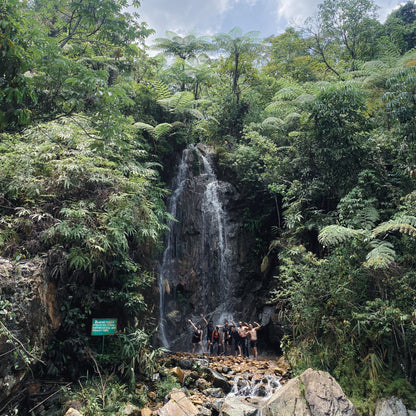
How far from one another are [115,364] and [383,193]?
25.2ft

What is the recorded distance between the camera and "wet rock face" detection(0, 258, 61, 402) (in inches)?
163

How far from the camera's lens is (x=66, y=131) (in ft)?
25.9

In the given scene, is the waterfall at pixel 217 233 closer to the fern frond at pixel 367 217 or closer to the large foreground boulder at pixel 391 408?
the fern frond at pixel 367 217

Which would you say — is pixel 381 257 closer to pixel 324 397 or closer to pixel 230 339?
pixel 324 397

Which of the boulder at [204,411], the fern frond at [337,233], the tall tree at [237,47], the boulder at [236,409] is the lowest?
the boulder at [204,411]

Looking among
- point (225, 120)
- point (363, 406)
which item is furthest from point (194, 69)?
point (363, 406)

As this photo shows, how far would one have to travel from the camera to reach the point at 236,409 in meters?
5.54

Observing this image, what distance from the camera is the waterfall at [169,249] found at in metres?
10.5

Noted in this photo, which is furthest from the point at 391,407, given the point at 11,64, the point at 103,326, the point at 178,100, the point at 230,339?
the point at 178,100

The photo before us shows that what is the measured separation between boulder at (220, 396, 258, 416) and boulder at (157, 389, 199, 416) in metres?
0.54

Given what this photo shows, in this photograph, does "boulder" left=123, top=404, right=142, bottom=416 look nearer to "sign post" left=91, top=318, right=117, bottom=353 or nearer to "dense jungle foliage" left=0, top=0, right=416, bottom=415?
"dense jungle foliage" left=0, top=0, right=416, bottom=415

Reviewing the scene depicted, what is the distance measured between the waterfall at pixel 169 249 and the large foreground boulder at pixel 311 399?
5.26m

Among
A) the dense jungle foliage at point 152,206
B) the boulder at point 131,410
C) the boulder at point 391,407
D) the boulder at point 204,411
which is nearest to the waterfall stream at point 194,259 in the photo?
the dense jungle foliage at point 152,206

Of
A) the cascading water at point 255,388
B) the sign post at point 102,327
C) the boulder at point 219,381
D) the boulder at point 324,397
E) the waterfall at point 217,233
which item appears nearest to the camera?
the boulder at point 324,397
